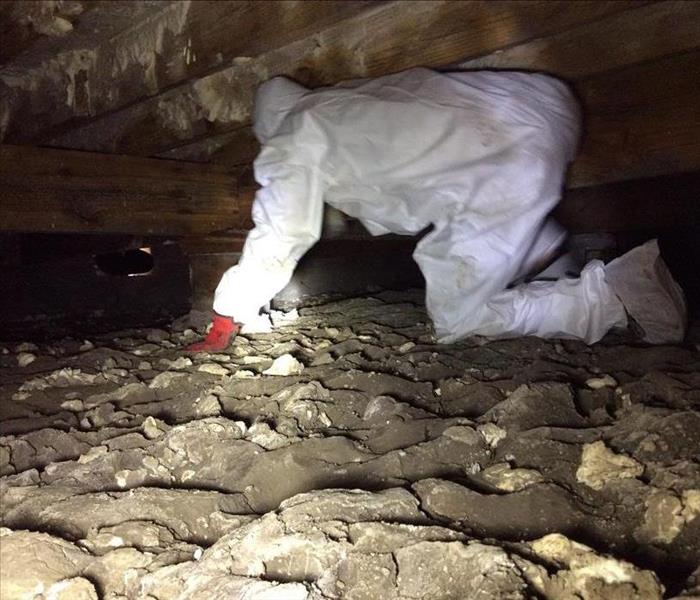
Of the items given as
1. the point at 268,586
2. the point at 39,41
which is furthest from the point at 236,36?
the point at 268,586

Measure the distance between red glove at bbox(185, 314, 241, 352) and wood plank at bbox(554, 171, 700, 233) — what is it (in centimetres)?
161

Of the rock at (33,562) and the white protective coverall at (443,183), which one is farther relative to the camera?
the white protective coverall at (443,183)

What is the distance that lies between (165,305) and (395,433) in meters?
3.58

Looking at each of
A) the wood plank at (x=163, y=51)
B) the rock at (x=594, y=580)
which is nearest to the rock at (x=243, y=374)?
the wood plank at (x=163, y=51)

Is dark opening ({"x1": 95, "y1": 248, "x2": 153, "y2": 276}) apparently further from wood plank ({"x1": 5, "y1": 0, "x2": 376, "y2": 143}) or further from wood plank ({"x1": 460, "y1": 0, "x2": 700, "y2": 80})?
wood plank ({"x1": 460, "y1": 0, "x2": 700, "y2": 80})

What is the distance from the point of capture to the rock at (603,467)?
90cm

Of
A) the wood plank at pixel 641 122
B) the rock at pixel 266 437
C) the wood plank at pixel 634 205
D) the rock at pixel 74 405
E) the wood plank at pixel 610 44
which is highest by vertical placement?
the wood plank at pixel 610 44

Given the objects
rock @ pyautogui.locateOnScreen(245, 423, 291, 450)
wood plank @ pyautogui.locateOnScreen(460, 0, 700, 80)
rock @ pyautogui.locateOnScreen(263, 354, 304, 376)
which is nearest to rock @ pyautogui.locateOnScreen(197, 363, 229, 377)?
rock @ pyautogui.locateOnScreen(263, 354, 304, 376)

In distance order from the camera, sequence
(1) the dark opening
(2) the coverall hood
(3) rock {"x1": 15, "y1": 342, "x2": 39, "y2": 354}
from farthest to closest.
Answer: (1) the dark opening
(3) rock {"x1": 15, "y1": 342, "x2": 39, "y2": 354}
(2) the coverall hood

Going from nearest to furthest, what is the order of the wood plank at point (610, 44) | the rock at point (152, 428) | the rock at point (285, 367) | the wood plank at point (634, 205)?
the rock at point (152, 428), the wood plank at point (610, 44), the rock at point (285, 367), the wood plank at point (634, 205)

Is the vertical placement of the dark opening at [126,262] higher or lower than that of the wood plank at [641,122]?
lower

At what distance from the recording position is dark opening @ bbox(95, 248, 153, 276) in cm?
469

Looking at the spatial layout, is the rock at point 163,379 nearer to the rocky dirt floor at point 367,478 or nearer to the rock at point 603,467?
the rocky dirt floor at point 367,478

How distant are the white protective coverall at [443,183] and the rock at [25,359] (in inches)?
31.6
